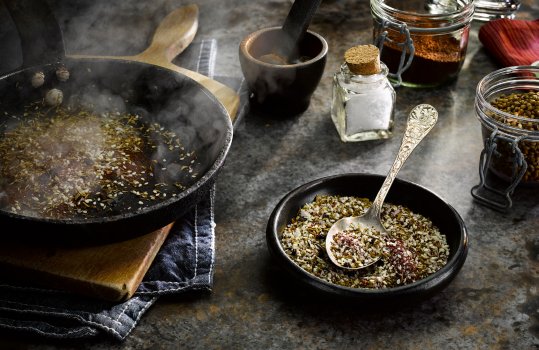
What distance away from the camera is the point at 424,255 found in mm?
1309

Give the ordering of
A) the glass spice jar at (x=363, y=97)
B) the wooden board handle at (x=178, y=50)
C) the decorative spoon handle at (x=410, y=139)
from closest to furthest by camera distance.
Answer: the decorative spoon handle at (x=410, y=139) → the glass spice jar at (x=363, y=97) → the wooden board handle at (x=178, y=50)

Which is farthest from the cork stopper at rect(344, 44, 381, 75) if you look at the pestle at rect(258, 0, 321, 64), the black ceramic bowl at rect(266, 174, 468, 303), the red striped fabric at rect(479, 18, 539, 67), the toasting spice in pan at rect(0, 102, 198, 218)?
the red striped fabric at rect(479, 18, 539, 67)

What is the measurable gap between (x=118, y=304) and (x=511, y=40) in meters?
1.47

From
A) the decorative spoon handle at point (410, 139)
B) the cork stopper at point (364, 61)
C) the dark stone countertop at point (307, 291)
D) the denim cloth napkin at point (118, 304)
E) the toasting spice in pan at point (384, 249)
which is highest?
the cork stopper at point (364, 61)

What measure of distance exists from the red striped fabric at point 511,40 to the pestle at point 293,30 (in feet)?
2.19

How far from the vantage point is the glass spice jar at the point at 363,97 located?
164 centimetres

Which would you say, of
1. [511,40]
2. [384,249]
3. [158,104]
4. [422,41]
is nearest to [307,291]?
[384,249]

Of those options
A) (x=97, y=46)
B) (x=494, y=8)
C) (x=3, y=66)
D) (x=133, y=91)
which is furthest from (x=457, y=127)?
(x=3, y=66)

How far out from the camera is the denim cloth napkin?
1208mm

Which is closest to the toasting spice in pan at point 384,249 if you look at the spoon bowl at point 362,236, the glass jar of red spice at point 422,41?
the spoon bowl at point 362,236

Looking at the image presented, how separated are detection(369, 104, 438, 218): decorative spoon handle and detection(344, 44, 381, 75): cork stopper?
0.16 metres

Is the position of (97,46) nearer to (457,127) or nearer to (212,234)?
(212,234)

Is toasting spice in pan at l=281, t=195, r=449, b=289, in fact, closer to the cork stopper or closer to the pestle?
the cork stopper

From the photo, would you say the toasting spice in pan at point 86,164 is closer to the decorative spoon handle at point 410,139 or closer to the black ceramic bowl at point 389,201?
the black ceramic bowl at point 389,201
